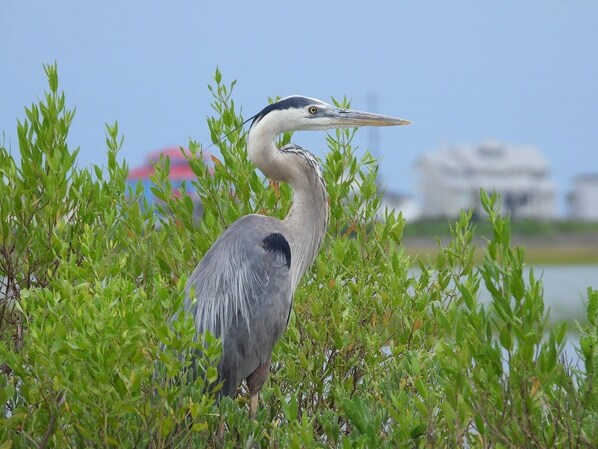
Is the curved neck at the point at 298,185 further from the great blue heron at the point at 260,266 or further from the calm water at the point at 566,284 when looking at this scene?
the calm water at the point at 566,284

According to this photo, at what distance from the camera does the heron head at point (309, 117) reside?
6121 mm

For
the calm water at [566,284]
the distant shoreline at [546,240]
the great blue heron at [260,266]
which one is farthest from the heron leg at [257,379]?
the distant shoreline at [546,240]

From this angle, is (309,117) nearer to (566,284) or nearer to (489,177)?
(566,284)

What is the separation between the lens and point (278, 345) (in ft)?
20.0

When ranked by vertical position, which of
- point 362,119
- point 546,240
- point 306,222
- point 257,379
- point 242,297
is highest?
point 362,119

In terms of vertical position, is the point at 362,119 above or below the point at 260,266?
above

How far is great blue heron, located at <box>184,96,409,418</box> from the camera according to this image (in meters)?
5.52

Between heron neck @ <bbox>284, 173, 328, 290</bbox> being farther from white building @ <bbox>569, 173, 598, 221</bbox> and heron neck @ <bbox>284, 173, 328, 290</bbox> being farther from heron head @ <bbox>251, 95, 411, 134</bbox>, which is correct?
white building @ <bbox>569, 173, 598, 221</bbox>

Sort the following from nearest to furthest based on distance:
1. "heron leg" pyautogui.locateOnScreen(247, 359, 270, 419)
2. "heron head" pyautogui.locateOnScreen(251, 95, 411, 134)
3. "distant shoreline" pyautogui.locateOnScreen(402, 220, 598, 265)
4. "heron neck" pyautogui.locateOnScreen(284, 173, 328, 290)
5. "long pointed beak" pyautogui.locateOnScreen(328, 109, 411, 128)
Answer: "heron leg" pyautogui.locateOnScreen(247, 359, 270, 419)
"heron neck" pyautogui.locateOnScreen(284, 173, 328, 290)
"heron head" pyautogui.locateOnScreen(251, 95, 411, 134)
"long pointed beak" pyautogui.locateOnScreen(328, 109, 411, 128)
"distant shoreline" pyautogui.locateOnScreen(402, 220, 598, 265)

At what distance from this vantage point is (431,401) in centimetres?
435

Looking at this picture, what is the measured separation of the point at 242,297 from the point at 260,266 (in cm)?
20

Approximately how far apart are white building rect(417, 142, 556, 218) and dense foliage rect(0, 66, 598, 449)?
82.2m

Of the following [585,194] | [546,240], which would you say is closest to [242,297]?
[546,240]

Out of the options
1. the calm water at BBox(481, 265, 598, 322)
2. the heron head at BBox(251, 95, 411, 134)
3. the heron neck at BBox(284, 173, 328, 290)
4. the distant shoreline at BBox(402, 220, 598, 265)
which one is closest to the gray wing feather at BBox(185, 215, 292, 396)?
the heron neck at BBox(284, 173, 328, 290)
